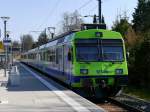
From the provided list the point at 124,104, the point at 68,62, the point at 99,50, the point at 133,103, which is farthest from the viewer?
the point at 68,62

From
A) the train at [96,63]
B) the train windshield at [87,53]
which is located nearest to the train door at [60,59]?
the train at [96,63]

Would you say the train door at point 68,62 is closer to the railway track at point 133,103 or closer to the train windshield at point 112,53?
the train windshield at point 112,53

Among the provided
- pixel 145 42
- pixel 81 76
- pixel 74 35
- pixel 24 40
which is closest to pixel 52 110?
pixel 81 76

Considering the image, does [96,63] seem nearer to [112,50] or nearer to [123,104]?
[112,50]

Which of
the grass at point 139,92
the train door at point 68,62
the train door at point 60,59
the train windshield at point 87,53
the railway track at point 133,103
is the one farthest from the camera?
the train door at point 60,59

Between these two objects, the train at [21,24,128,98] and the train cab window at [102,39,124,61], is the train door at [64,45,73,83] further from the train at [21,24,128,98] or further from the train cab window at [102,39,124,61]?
the train cab window at [102,39,124,61]

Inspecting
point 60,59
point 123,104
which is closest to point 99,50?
point 123,104

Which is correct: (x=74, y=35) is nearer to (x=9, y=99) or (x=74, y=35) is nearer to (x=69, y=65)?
(x=69, y=65)

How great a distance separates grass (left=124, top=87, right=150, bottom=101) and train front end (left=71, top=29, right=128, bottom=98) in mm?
3914

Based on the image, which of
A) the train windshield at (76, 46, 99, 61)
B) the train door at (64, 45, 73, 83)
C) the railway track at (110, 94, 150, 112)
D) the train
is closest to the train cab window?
the train

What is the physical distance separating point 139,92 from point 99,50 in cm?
721

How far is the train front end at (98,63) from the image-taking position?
2159 centimetres

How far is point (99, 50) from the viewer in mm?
22344

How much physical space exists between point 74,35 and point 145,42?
10.5 meters
